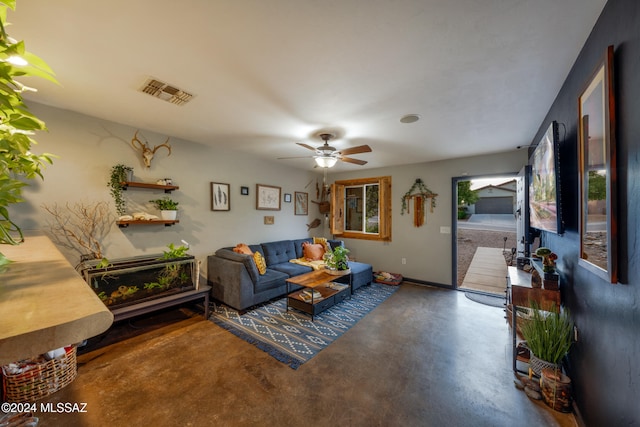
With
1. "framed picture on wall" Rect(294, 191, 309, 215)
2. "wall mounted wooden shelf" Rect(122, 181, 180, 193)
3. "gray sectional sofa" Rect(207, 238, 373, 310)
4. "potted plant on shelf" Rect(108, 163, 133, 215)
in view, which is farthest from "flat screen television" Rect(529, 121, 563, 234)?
"potted plant on shelf" Rect(108, 163, 133, 215)

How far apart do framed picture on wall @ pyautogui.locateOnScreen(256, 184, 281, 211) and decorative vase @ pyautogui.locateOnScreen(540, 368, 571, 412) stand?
4.22 meters

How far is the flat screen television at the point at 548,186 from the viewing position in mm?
1813

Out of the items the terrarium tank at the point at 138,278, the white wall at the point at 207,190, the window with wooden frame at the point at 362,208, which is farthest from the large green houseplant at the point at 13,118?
the window with wooden frame at the point at 362,208

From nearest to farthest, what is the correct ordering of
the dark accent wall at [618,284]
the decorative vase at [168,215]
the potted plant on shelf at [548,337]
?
1. the dark accent wall at [618,284]
2. the potted plant on shelf at [548,337]
3. the decorative vase at [168,215]

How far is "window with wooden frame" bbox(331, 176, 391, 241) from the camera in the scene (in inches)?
208

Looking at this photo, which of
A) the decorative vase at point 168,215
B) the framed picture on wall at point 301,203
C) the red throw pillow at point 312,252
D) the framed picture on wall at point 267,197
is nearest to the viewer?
the decorative vase at point 168,215

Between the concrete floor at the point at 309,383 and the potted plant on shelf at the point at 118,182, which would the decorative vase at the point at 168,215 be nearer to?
the potted plant on shelf at the point at 118,182

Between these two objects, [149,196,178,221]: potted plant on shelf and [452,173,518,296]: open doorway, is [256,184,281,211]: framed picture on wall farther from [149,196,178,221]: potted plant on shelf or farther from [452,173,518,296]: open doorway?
[452,173,518,296]: open doorway

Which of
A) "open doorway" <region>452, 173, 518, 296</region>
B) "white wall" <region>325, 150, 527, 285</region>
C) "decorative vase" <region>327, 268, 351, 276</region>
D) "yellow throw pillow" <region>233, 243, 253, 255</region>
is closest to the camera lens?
"decorative vase" <region>327, 268, 351, 276</region>

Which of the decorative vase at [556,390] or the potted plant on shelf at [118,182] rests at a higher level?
the potted plant on shelf at [118,182]

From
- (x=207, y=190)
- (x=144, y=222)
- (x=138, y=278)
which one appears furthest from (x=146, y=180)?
(x=138, y=278)

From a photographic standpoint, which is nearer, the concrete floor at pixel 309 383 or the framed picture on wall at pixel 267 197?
the concrete floor at pixel 309 383

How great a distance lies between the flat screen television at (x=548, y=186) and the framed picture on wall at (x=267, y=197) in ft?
12.9

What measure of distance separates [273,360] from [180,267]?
1.63 meters
